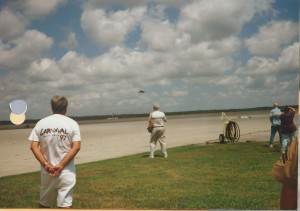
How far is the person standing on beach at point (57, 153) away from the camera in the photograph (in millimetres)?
3695

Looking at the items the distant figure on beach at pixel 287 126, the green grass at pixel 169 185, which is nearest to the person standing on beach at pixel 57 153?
the green grass at pixel 169 185

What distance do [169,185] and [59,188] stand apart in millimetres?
3360

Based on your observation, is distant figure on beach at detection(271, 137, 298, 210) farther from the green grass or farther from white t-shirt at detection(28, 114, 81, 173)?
the green grass

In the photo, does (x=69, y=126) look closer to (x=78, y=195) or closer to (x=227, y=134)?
(x=78, y=195)

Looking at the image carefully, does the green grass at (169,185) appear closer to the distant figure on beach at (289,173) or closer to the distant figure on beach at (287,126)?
the distant figure on beach at (287,126)

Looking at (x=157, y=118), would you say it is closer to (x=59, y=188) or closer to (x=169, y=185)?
(x=169, y=185)

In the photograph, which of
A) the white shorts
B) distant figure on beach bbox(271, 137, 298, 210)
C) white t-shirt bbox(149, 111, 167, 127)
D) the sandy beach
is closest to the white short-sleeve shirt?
white t-shirt bbox(149, 111, 167, 127)

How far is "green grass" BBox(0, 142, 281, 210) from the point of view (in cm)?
558

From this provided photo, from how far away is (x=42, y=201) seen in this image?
12.6 feet

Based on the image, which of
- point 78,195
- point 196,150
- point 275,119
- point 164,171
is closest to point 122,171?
point 164,171

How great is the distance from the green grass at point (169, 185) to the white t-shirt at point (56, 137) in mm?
2022

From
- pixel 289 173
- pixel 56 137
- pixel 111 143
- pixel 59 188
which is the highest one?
pixel 56 137

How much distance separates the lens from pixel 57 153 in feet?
12.4

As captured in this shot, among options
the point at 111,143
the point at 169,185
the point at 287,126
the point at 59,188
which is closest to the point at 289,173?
the point at 59,188
